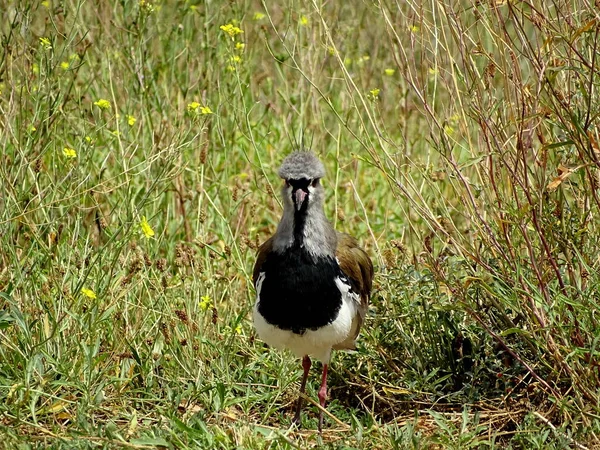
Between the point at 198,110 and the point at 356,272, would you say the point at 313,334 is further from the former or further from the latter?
the point at 198,110

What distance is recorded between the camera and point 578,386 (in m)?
4.22

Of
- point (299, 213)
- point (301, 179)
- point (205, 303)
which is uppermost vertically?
point (301, 179)

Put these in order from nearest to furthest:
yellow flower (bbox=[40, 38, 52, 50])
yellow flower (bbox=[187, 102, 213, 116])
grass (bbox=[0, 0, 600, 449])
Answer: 1. grass (bbox=[0, 0, 600, 449])
2. yellow flower (bbox=[40, 38, 52, 50])
3. yellow flower (bbox=[187, 102, 213, 116])

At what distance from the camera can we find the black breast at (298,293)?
4.62 meters

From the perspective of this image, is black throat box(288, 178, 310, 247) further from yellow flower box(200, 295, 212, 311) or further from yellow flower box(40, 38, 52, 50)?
yellow flower box(40, 38, 52, 50)

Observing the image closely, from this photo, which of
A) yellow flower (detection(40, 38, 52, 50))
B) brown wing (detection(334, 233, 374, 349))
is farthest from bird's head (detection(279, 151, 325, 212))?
yellow flower (detection(40, 38, 52, 50))

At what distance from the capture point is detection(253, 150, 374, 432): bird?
462 cm

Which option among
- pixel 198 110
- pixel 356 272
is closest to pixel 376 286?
pixel 356 272

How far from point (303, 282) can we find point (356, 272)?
0.44m

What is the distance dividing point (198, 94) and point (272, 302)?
2.49m

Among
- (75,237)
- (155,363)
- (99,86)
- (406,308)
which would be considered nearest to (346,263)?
(406,308)

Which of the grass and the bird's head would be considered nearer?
the grass

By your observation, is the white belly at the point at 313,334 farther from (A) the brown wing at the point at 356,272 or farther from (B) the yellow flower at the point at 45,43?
(B) the yellow flower at the point at 45,43

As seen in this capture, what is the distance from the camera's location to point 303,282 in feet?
15.2
